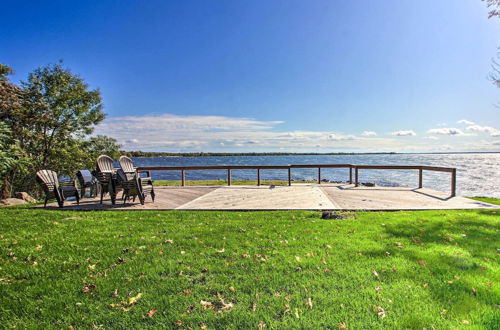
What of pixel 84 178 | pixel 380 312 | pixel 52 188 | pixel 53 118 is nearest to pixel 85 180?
pixel 84 178

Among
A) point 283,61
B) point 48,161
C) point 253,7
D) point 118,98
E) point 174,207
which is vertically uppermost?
point 253,7

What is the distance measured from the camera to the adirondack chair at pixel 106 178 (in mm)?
7291

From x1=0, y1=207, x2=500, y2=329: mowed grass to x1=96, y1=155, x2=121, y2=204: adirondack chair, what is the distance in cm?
230

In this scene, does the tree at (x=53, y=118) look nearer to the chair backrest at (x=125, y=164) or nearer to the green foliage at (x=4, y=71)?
the green foliage at (x=4, y=71)

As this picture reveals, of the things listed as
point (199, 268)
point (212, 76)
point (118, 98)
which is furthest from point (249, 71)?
point (199, 268)

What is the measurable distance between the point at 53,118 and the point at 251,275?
15248mm

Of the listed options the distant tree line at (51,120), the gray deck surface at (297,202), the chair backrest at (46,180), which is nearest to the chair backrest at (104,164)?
the gray deck surface at (297,202)

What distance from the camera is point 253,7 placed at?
1268 centimetres

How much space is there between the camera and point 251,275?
2.83 m

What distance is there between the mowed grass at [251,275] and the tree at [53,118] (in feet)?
33.8

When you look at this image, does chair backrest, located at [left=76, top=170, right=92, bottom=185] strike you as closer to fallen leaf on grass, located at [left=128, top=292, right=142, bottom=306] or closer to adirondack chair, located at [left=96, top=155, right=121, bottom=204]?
adirondack chair, located at [left=96, top=155, right=121, bottom=204]

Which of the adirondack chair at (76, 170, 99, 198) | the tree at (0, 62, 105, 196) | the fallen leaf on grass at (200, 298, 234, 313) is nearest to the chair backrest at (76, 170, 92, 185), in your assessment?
the adirondack chair at (76, 170, 99, 198)

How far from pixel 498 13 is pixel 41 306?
546 inches

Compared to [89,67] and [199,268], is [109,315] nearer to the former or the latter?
[199,268]
